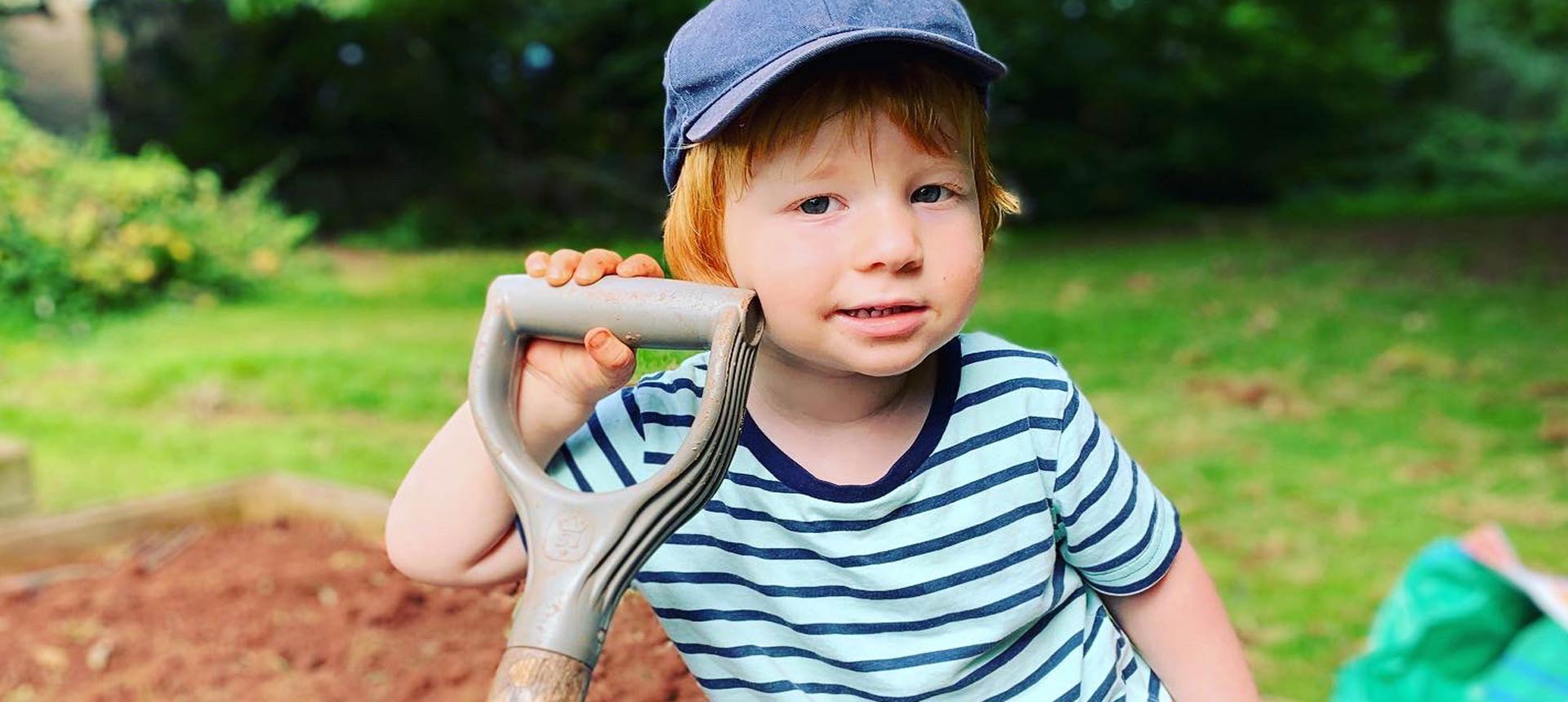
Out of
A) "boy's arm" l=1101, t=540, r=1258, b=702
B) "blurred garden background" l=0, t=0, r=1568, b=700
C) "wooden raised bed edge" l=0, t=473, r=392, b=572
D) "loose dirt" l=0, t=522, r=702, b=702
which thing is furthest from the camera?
"blurred garden background" l=0, t=0, r=1568, b=700

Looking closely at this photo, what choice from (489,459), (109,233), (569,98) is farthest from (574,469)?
(569,98)

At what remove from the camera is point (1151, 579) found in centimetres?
138

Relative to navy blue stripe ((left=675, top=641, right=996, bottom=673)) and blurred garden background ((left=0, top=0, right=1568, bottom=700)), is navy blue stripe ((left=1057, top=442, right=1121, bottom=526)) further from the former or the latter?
blurred garden background ((left=0, top=0, right=1568, bottom=700))

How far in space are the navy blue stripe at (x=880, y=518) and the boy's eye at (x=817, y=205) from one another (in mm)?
294

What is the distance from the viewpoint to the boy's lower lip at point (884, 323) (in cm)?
120

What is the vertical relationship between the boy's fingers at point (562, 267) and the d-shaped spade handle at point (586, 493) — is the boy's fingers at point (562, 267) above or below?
above

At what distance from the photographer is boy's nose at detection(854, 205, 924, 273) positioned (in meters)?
1.17

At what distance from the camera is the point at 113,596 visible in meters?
2.85

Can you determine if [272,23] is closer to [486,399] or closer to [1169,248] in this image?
[1169,248]

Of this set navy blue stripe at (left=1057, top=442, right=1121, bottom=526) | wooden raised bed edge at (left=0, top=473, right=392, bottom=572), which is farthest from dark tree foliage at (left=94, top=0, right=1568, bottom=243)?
navy blue stripe at (left=1057, top=442, right=1121, bottom=526)

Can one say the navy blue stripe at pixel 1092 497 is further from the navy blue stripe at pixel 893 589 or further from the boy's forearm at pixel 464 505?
the boy's forearm at pixel 464 505

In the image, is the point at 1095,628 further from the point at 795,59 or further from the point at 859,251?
the point at 795,59

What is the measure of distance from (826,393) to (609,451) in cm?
22

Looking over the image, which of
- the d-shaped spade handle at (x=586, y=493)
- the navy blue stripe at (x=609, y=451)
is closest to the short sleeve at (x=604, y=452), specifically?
the navy blue stripe at (x=609, y=451)
